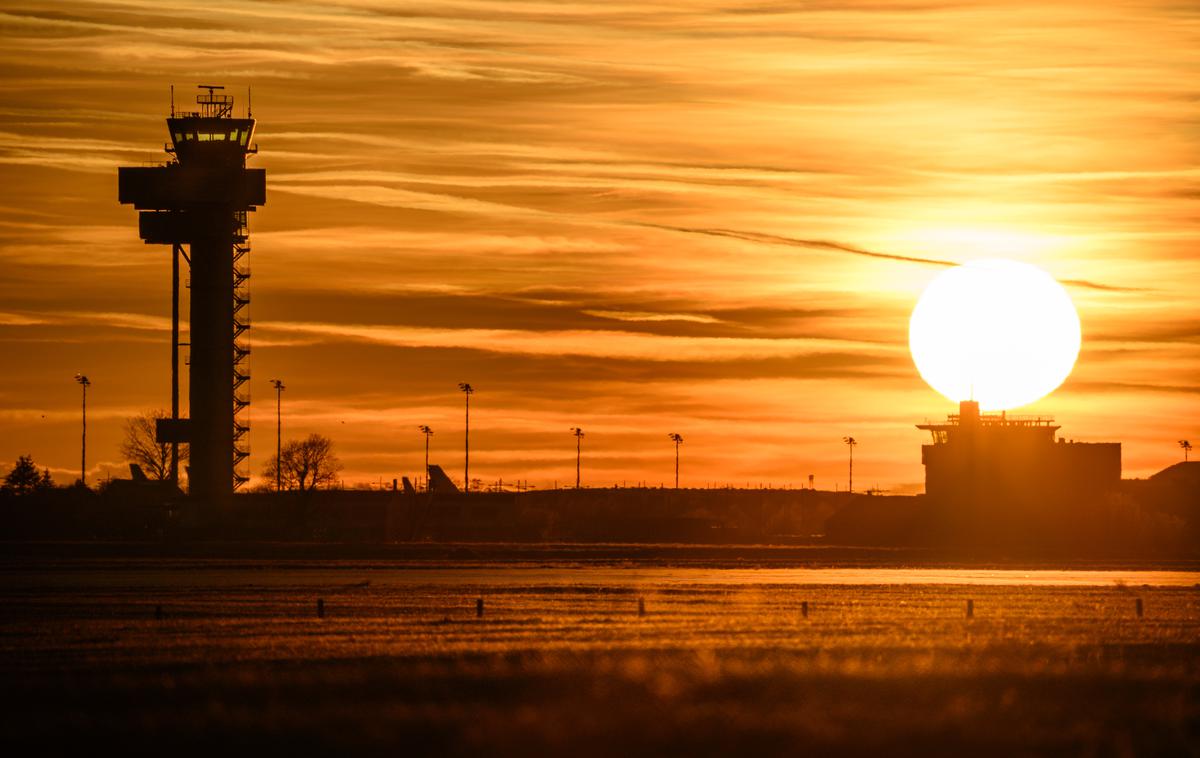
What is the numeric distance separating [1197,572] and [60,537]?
338ft

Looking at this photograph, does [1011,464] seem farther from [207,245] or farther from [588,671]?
[588,671]

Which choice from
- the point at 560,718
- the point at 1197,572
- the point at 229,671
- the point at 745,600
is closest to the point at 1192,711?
the point at 560,718

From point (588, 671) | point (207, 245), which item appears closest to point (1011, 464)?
point (207, 245)

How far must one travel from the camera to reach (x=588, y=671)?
150 ft

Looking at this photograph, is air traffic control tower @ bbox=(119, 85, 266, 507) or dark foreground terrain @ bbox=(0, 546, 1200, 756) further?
air traffic control tower @ bbox=(119, 85, 266, 507)

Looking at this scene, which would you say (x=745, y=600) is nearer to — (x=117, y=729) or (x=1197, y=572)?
(x=117, y=729)

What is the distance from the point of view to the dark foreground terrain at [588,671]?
3591 cm

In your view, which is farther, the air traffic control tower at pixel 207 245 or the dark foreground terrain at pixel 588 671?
the air traffic control tower at pixel 207 245

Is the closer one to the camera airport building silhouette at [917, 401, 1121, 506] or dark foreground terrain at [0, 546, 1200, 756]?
dark foreground terrain at [0, 546, 1200, 756]

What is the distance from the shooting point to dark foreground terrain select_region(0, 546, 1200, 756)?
35906 millimetres

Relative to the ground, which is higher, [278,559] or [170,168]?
[170,168]

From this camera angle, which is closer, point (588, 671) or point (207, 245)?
point (588, 671)

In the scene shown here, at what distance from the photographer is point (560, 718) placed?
124 ft

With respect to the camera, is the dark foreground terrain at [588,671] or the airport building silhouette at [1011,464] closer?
the dark foreground terrain at [588,671]
